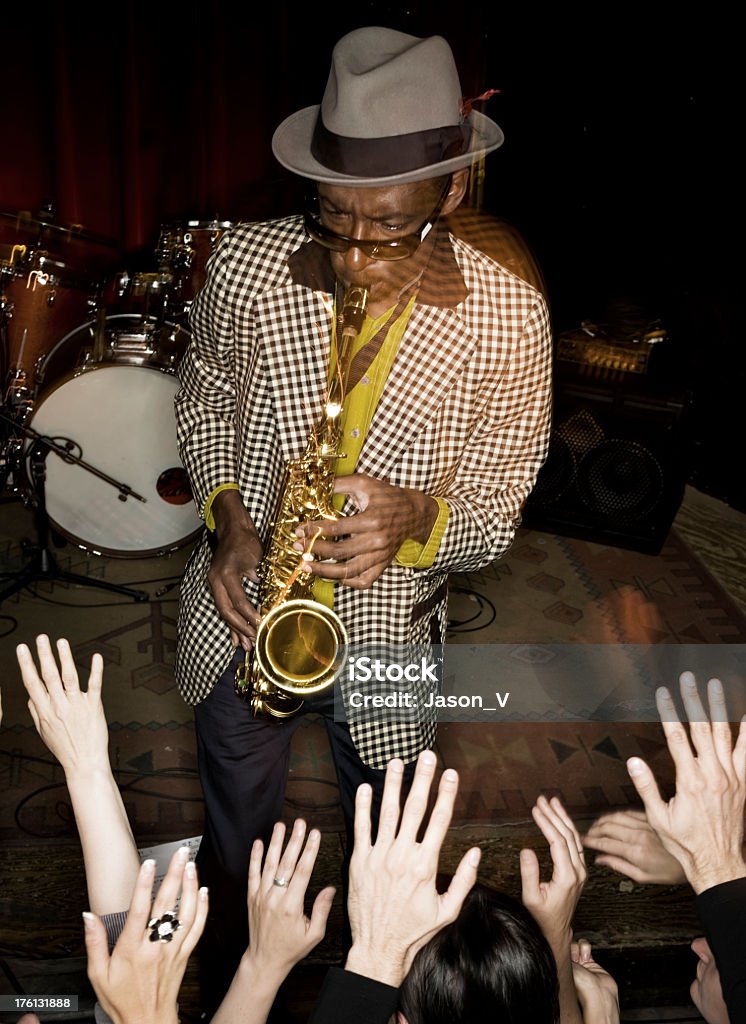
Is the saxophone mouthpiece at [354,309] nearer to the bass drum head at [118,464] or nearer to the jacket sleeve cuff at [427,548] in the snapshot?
the jacket sleeve cuff at [427,548]

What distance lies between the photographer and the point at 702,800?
1.54m

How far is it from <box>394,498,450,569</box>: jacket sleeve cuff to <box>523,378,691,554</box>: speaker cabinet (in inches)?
133

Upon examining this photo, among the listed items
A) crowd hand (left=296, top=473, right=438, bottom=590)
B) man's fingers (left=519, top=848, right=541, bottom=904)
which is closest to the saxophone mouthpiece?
crowd hand (left=296, top=473, right=438, bottom=590)

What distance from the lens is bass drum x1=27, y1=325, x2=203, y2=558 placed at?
4.14 m

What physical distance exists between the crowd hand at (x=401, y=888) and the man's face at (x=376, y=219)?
911 mm

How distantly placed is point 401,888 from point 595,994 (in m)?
0.81

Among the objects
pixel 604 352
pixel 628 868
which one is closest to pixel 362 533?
pixel 628 868

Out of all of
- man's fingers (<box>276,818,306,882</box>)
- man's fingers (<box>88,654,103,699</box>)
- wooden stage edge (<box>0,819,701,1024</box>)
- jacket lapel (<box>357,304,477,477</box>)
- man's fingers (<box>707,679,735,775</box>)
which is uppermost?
jacket lapel (<box>357,304,477,477</box>)

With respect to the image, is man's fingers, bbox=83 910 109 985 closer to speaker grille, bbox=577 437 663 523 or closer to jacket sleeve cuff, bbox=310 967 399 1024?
jacket sleeve cuff, bbox=310 967 399 1024

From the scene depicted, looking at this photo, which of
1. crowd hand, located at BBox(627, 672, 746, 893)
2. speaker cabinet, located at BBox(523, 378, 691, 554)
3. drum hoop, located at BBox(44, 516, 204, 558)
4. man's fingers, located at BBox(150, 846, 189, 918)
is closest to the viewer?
man's fingers, located at BBox(150, 846, 189, 918)

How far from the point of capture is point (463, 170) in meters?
1.79

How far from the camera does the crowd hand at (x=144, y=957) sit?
1.31 m

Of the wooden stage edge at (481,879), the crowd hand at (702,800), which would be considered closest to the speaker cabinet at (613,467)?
the wooden stage edge at (481,879)

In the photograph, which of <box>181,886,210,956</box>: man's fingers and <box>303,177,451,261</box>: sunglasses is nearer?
<box>181,886,210,956</box>: man's fingers
